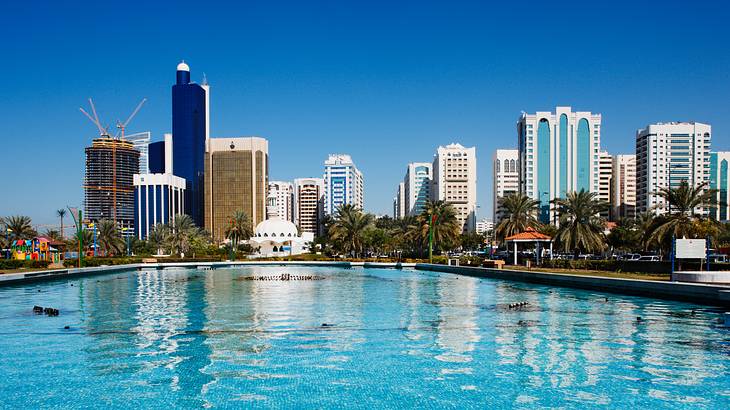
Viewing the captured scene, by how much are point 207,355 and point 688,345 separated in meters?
12.5

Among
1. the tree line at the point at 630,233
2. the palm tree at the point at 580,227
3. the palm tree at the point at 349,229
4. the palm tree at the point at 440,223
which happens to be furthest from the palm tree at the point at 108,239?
the palm tree at the point at 580,227

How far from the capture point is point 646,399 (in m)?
10.8

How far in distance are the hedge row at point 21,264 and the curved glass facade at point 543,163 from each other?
114 metres

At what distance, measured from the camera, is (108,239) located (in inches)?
3002

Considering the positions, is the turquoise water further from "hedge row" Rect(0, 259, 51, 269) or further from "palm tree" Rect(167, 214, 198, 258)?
"palm tree" Rect(167, 214, 198, 258)

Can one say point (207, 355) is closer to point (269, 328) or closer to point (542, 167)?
point (269, 328)

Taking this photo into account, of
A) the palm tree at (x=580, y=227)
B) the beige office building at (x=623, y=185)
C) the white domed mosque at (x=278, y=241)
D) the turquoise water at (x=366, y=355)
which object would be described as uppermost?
the beige office building at (x=623, y=185)

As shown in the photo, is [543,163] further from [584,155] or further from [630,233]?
[630,233]

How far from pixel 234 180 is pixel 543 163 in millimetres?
96287

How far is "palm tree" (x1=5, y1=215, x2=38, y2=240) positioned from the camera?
7131 centimetres

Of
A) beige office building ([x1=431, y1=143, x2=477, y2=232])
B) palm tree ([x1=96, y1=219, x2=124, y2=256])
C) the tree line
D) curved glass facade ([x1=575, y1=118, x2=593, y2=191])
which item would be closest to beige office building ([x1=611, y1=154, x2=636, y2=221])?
curved glass facade ([x1=575, y1=118, x2=593, y2=191])

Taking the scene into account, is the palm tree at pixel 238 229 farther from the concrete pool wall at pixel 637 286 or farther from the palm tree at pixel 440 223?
the concrete pool wall at pixel 637 286

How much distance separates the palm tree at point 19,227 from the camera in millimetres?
71312

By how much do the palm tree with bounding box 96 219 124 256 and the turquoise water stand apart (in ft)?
178
